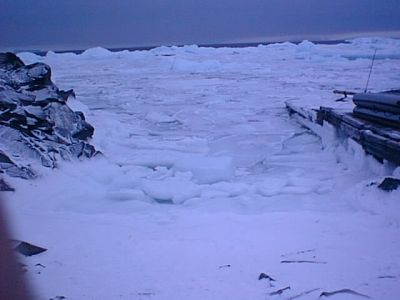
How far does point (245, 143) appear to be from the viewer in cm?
738

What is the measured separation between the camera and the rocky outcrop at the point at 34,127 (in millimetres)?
5103

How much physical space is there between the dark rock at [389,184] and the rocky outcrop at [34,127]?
3674mm

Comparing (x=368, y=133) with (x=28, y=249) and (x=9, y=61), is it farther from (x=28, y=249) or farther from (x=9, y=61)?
(x=9, y=61)

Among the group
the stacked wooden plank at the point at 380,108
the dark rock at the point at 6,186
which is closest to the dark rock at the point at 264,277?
the dark rock at the point at 6,186

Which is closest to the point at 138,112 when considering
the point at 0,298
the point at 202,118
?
the point at 202,118

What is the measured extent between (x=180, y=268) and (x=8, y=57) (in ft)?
24.3

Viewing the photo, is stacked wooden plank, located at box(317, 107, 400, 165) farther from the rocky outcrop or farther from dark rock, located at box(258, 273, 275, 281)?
the rocky outcrop

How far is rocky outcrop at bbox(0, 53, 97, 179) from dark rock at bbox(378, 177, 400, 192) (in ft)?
12.1

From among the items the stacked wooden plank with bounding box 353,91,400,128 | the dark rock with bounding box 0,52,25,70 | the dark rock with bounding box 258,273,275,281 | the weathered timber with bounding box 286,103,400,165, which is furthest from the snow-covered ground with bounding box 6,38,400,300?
the dark rock with bounding box 0,52,25,70

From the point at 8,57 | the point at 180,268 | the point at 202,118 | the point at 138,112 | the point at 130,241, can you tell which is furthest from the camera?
the point at 138,112

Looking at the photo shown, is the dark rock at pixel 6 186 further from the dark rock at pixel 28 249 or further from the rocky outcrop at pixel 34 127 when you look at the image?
the dark rock at pixel 28 249

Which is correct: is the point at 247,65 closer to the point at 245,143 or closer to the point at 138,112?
the point at 138,112

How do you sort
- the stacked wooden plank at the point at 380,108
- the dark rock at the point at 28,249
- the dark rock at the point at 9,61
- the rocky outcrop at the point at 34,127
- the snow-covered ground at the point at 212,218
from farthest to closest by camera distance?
the dark rock at the point at 9,61 → the stacked wooden plank at the point at 380,108 → the rocky outcrop at the point at 34,127 → the dark rock at the point at 28,249 → the snow-covered ground at the point at 212,218

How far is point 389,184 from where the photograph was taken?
422 cm
